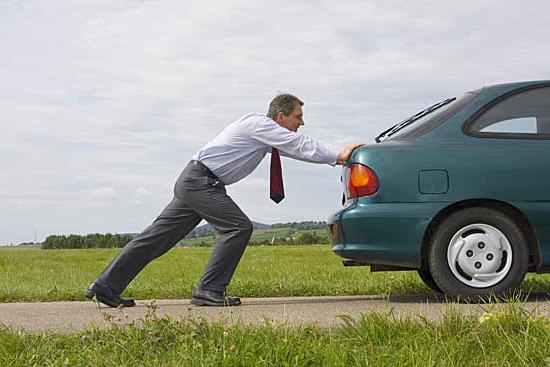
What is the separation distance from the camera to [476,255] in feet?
18.9

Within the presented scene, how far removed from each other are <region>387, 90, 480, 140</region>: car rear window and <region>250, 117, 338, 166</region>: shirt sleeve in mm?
530

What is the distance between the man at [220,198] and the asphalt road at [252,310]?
0.77ft

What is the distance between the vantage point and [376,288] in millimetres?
7430

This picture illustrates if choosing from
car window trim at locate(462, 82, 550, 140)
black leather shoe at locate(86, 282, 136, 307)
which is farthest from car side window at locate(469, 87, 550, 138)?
black leather shoe at locate(86, 282, 136, 307)

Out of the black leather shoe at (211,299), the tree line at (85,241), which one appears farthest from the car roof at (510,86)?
the tree line at (85,241)

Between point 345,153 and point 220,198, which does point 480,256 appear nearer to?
point 345,153

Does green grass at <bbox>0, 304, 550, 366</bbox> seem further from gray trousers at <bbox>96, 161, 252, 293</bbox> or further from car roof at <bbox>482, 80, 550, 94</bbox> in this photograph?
car roof at <bbox>482, 80, 550, 94</bbox>

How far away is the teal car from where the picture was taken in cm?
573

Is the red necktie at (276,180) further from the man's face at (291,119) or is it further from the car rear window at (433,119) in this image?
the car rear window at (433,119)

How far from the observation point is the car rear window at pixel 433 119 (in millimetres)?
5984

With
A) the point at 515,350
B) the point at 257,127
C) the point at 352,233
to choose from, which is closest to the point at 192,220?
the point at 257,127

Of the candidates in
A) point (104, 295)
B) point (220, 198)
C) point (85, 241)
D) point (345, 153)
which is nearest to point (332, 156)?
point (345, 153)

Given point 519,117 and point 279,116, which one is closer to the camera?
point 519,117

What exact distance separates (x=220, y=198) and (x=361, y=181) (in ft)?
3.78
